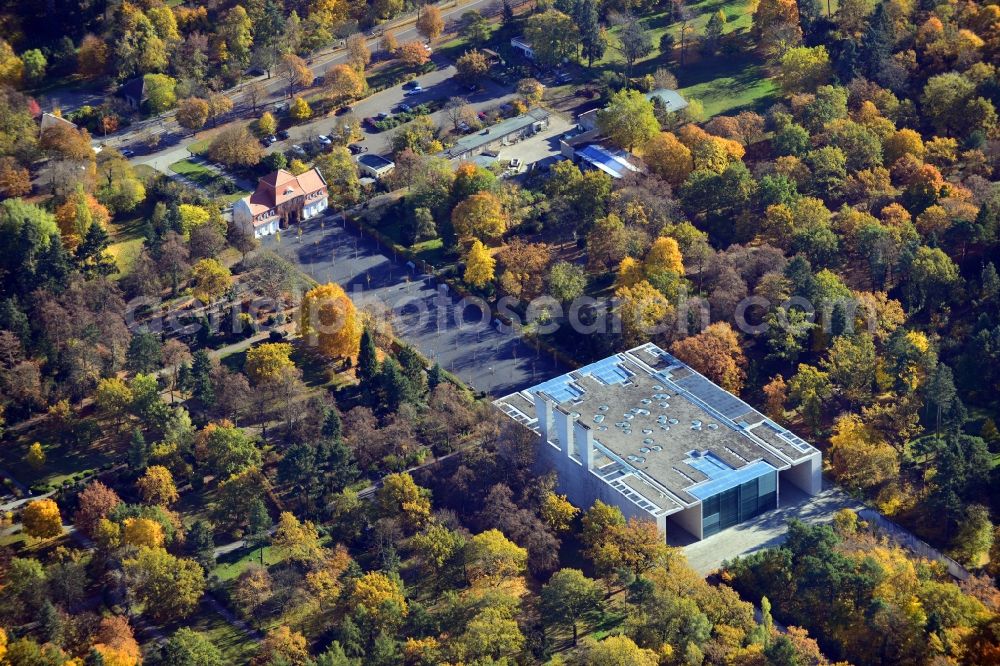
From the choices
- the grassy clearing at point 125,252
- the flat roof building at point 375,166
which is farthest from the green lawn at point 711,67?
the grassy clearing at point 125,252

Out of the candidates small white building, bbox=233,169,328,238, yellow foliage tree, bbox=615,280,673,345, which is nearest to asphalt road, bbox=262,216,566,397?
small white building, bbox=233,169,328,238

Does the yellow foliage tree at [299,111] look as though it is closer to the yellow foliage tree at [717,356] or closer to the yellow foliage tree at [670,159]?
the yellow foliage tree at [670,159]

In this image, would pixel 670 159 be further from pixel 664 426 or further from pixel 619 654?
pixel 619 654

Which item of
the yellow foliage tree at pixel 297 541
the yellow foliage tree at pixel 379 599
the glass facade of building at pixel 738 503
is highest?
the yellow foliage tree at pixel 297 541

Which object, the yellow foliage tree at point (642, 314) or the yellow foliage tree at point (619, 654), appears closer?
the yellow foliage tree at point (619, 654)

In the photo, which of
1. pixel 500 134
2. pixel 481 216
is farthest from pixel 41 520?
pixel 500 134

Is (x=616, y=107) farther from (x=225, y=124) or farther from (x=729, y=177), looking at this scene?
(x=225, y=124)
